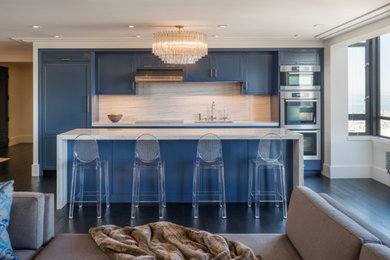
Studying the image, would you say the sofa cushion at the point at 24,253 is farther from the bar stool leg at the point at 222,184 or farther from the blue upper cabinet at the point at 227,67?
the blue upper cabinet at the point at 227,67

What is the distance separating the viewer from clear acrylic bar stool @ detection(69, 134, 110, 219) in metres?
4.29

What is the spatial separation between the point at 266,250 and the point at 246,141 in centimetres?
266

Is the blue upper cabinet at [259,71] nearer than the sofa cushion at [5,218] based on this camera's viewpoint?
No

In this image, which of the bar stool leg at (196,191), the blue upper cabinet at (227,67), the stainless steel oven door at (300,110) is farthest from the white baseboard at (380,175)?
the bar stool leg at (196,191)

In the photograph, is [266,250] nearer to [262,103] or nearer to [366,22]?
[366,22]

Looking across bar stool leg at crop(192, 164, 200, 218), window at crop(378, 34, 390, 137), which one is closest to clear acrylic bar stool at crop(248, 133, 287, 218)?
bar stool leg at crop(192, 164, 200, 218)

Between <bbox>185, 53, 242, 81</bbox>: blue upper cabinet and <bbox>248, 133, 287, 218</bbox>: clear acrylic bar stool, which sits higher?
<bbox>185, 53, 242, 81</bbox>: blue upper cabinet

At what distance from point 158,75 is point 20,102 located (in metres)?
6.90

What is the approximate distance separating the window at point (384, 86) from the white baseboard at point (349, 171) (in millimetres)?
678

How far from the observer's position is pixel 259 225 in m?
3.93

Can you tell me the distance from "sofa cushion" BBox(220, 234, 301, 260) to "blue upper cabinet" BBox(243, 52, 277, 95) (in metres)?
4.84

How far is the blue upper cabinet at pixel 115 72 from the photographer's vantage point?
680cm

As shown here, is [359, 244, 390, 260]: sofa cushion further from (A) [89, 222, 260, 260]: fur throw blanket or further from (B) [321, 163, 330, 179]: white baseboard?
(B) [321, 163, 330, 179]: white baseboard

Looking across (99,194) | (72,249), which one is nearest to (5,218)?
(72,249)
